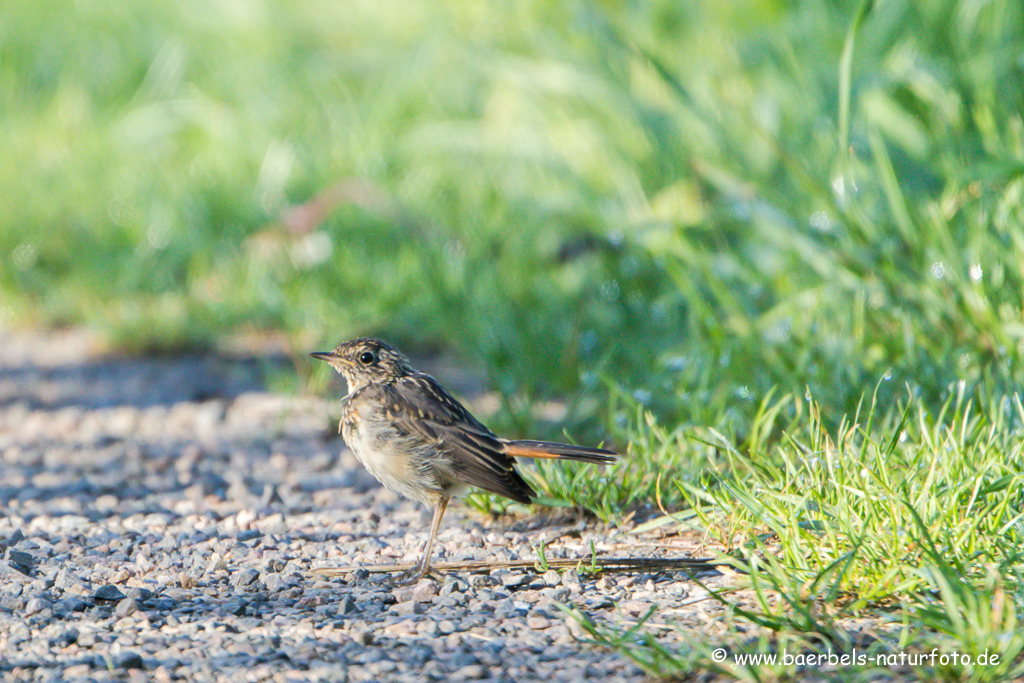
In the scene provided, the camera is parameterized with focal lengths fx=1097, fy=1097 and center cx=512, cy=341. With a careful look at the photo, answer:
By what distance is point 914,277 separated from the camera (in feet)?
15.0

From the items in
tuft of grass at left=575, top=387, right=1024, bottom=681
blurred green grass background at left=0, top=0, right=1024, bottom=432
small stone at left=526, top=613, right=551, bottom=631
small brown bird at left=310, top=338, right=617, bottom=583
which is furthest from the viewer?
blurred green grass background at left=0, top=0, right=1024, bottom=432

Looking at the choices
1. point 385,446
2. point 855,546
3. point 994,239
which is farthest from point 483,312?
point 855,546

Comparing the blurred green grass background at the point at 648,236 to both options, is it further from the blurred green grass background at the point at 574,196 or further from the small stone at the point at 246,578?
the small stone at the point at 246,578

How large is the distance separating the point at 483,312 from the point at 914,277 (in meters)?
2.15

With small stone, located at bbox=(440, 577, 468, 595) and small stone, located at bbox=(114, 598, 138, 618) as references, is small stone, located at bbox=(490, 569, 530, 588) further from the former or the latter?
small stone, located at bbox=(114, 598, 138, 618)

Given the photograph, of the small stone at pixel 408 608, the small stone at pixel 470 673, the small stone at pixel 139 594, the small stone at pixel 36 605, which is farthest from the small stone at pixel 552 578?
the small stone at pixel 36 605

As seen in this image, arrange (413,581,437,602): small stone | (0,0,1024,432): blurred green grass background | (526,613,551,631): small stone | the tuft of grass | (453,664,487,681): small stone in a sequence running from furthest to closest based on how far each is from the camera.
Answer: (0,0,1024,432): blurred green grass background
(413,581,437,602): small stone
(526,613,551,631): small stone
(453,664,487,681): small stone
the tuft of grass

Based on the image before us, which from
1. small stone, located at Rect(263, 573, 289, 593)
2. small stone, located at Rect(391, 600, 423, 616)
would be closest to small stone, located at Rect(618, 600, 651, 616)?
small stone, located at Rect(391, 600, 423, 616)

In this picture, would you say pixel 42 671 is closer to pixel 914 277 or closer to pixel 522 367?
pixel 522 367

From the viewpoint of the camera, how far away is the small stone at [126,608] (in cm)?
313

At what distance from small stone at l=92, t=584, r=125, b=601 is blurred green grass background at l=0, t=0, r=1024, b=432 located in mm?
1824

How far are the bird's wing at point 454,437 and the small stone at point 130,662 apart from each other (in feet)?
3.83

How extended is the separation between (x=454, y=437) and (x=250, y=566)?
0.79 meters

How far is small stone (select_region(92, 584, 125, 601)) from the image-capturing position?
10.5 feet
